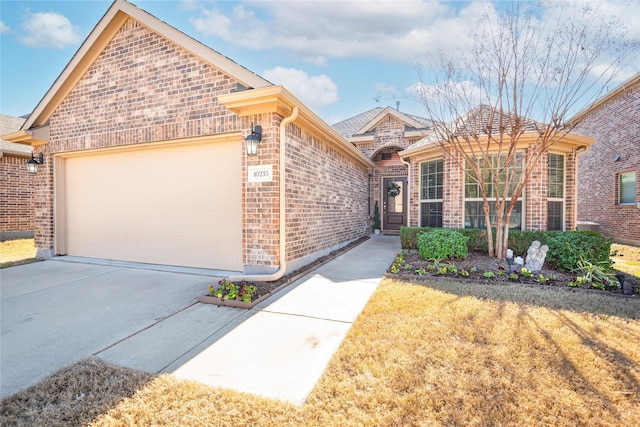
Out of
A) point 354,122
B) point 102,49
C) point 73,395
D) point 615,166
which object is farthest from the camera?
point 354,122

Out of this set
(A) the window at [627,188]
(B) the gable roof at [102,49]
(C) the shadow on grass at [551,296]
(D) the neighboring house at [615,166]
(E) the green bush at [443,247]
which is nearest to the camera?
(C) the shadow on grass at [551,296]

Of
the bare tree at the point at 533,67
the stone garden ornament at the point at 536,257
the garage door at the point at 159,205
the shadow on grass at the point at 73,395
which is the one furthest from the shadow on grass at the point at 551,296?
the shadow on grass at the point at 73,395

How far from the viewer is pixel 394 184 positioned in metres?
12.2

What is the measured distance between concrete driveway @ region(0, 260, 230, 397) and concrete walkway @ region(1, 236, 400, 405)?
0.04 ft

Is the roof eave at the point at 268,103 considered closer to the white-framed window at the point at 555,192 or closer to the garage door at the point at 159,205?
the garage door at the point at 159,205

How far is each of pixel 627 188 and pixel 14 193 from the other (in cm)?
2185

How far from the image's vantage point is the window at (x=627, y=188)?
9562mm

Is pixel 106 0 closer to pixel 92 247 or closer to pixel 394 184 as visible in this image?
pixel 92 247

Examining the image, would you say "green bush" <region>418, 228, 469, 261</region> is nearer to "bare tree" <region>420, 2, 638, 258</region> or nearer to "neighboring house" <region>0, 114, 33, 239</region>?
"bare tree" <region>420, 2, 638, 258</region>

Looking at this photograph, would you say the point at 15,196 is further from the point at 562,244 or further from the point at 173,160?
the point at 562,244

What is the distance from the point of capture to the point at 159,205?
621 centimetres

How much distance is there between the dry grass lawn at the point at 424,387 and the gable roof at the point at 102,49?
4.63 meters

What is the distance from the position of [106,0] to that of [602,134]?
16.8 metres

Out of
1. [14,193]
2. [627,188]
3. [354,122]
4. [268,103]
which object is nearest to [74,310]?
[268,103]
